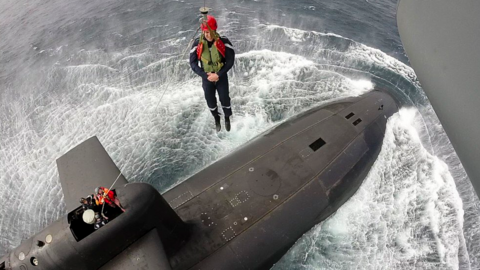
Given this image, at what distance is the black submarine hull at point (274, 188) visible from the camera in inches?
451

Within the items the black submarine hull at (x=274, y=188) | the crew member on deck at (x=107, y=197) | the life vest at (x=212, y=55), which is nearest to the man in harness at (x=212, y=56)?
the life vest at (x=212, y=55)

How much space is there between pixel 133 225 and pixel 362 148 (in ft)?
34.5

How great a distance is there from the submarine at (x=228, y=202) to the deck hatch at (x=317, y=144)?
47 millimetres

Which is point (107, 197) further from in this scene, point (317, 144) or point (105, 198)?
point (317, 144)

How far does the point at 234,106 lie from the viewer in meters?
19.3

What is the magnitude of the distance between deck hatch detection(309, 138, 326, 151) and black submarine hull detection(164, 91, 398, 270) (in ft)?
0.12

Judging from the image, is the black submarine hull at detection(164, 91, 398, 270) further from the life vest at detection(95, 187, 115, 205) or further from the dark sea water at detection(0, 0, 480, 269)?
the life vest at detection(95, 187, 115, 205)


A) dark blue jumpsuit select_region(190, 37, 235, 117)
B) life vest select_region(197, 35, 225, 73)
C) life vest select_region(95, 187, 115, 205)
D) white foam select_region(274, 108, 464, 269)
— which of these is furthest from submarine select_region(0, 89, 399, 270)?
life vest select_region(197, 35, 225, 73)

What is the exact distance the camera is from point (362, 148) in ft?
49.0

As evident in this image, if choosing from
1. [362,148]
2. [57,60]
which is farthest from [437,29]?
[57,60]

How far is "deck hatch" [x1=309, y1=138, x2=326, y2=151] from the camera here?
14061mm

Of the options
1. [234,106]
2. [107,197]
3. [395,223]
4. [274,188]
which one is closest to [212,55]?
[274,188]

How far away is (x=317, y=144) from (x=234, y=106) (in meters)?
6.58

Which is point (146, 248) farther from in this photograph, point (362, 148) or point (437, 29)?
point (362, 148)
